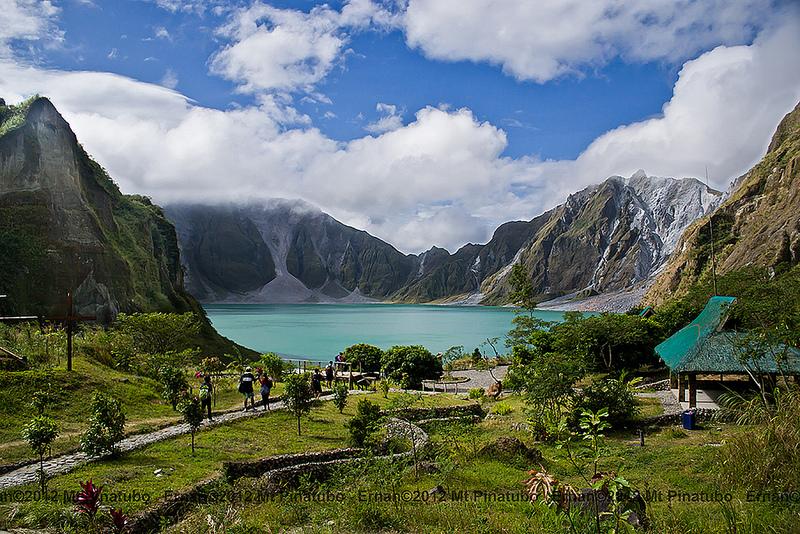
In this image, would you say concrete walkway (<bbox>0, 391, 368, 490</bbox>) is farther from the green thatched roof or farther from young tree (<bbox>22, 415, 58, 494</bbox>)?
the green thatched roof

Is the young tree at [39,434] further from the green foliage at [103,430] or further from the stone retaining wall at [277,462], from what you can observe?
the stone retaining wall at [277,462]

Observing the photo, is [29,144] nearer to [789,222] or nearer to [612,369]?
[612,369]

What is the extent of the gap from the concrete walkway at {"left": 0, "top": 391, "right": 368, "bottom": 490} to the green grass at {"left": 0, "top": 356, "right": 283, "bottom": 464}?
1.27 ft

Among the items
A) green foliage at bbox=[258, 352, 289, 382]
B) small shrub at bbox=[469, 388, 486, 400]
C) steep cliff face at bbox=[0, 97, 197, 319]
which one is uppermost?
steep cliff face at bbox=[0, 97, 197, 319]

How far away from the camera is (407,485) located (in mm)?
9578

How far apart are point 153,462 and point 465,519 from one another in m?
6.59

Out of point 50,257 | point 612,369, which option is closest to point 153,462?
point 612,369

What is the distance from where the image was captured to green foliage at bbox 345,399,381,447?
42.0 ft

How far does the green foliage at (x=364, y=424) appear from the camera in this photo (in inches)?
504

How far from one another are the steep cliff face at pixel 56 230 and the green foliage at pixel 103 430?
109 feet

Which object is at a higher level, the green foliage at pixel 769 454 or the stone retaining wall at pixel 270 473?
the green foliage at pixel 769 454

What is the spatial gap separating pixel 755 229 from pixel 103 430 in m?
79.9

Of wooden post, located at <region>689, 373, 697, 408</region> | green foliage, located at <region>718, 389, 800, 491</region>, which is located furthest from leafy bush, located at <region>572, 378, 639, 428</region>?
green foliage, located at <region>718, 389, 800, 491</region>

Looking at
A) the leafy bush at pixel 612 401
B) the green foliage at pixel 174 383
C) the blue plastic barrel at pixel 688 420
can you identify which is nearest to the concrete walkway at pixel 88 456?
the green foliage at pixel 174 383
